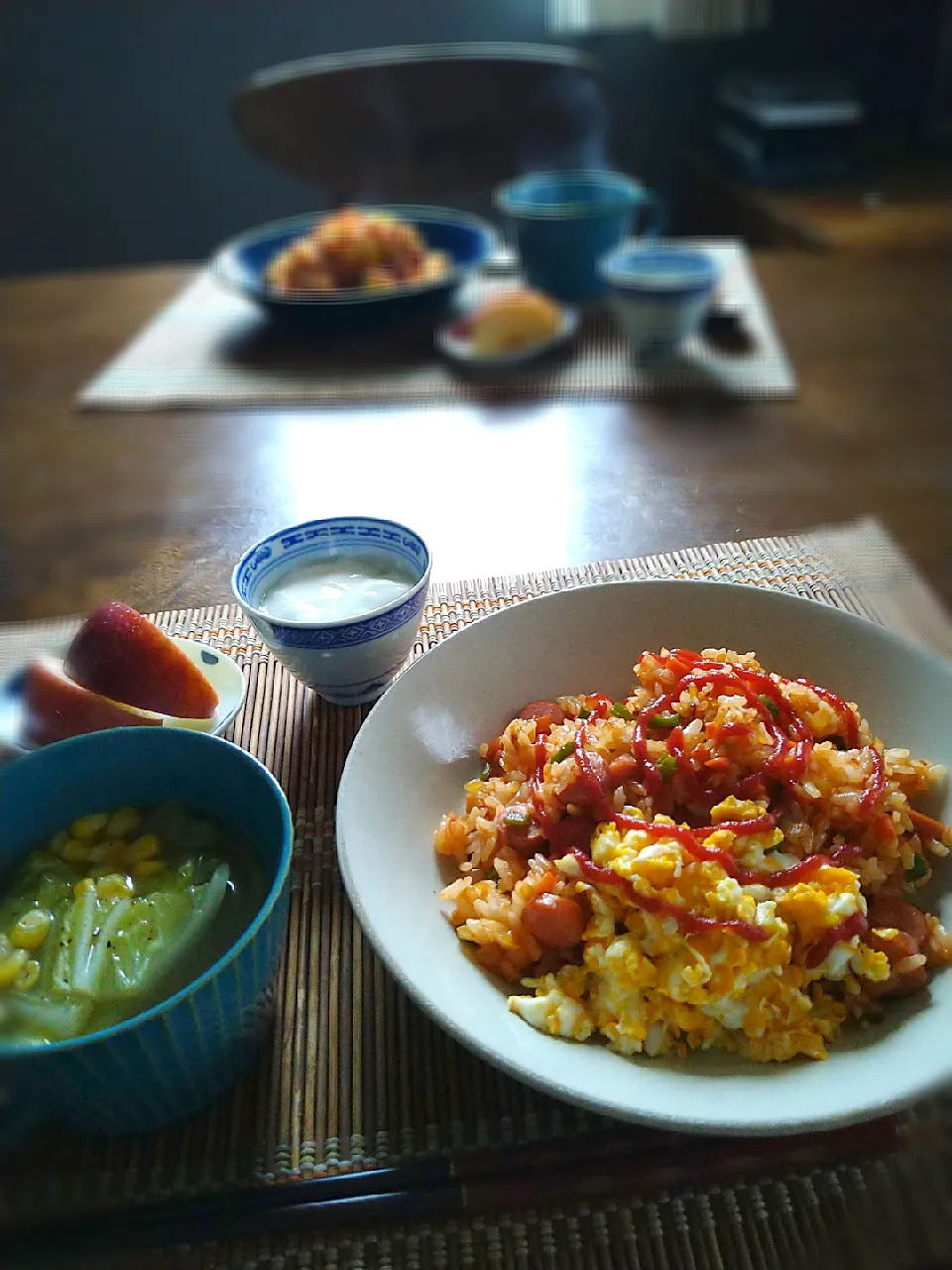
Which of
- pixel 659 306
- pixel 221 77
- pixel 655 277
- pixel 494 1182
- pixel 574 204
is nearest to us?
pixel 494 1182

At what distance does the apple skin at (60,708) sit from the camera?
1.91ft

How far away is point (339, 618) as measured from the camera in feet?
2.25

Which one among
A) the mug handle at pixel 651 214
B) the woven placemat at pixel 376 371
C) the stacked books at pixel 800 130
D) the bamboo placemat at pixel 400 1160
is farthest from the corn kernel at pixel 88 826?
the stacked books at pixel 800 130

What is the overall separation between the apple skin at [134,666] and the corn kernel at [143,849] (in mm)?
121

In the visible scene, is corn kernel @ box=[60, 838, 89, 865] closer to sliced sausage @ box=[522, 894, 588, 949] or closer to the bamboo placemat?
the bamboo placemat

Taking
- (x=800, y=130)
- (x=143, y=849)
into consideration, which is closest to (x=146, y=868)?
(x=143, y=849)

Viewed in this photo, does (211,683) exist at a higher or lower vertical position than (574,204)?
lower

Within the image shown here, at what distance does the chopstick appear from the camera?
0.43m

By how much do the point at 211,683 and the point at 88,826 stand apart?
0.56 feet

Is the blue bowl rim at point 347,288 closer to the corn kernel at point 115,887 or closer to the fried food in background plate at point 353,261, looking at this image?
the fried food in background plate at point 353,261

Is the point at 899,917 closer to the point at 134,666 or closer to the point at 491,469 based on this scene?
the point at 134,666

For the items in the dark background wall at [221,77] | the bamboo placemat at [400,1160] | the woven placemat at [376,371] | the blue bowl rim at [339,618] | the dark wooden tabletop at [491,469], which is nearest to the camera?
the bamboo placemat at [400,1160]

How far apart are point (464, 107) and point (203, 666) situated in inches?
69.7

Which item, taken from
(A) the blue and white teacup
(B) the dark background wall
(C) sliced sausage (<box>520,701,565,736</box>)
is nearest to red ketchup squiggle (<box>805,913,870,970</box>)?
(C) sliced sausage (<box>520,701,565,736</box>)
